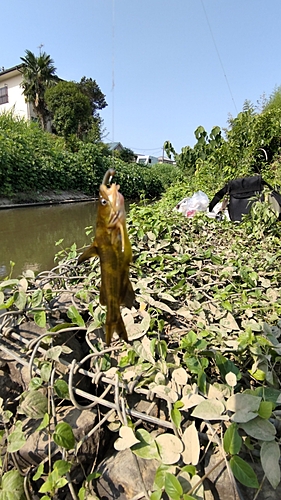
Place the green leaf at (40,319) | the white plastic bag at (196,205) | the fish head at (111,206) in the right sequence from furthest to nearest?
the white plastic bag at (196,205) < the green leaf at (40,319) < the fish head at (111,206)

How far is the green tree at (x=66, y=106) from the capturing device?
66.0ft

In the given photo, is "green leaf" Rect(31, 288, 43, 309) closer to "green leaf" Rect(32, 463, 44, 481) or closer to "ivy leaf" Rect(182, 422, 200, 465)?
"green leaf" Rect(32, 463, 44, 481)

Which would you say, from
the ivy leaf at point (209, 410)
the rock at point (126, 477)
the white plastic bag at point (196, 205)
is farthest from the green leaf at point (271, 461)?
Result: the white plastic bag at point (196, 205)

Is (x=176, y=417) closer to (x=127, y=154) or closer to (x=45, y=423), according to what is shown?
(x=45, y=423)

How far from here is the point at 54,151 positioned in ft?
46.3

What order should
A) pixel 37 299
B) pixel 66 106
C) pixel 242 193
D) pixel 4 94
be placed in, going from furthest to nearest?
pixel 4 94
pixel 66 106
pixel 242 193
pixel 37 299

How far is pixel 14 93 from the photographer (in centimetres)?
2453

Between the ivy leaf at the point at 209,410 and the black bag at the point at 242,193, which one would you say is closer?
the ivy leaf at the point at 209,410

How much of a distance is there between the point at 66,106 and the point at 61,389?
870 inches

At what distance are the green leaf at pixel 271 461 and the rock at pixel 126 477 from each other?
34 centimetres

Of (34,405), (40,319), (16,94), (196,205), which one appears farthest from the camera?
(16,94)

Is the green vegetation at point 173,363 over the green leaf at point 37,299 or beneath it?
beneath

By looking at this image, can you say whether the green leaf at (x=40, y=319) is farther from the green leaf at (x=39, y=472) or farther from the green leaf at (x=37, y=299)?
the green leaf at (x=39, y=472)

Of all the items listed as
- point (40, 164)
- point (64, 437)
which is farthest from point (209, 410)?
point (40, 164)
